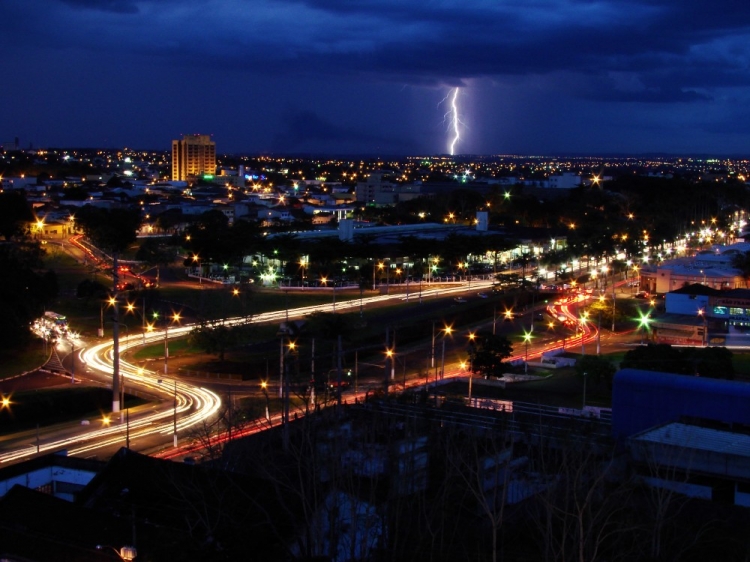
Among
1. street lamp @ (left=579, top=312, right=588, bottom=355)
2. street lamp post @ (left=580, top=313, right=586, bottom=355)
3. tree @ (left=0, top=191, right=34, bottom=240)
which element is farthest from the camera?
tree @ (left=0, top=191, right=34, bottom=240)

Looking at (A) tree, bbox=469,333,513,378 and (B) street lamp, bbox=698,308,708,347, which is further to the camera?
(B) street lamp, bbox=698,308,708,347

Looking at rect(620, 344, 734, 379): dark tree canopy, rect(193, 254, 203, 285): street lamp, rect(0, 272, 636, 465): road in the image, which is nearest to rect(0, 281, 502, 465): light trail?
rect(0, 272, 636, 465): road

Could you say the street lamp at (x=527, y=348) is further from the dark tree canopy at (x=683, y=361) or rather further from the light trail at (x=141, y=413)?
the light trail at (x=141, y=413)

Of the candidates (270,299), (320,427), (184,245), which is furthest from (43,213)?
(320,427)

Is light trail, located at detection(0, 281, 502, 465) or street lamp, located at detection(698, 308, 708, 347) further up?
street lamp, located at detection(698, 308, 708, 347)

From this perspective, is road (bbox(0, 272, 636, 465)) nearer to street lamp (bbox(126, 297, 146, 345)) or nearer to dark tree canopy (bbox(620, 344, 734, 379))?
street lamp (bbox(126, 297, 146, 345))

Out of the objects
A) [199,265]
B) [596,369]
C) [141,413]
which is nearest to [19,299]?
[141,413]

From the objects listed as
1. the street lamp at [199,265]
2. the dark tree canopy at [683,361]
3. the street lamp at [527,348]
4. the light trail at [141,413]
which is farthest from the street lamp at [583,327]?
the street lamp at [199,265]

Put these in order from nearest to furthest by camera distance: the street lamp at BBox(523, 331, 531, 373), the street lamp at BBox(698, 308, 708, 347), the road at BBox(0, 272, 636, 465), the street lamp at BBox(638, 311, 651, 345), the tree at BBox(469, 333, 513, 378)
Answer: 1. the road at BBox(0, 272, 636, 465)
2. the tree at BBox(469, 333, 513, 378)
3. the street lamp at BBox(523, 331, 531, 373)
4. the street lamp at BBox(698, 308, 708, 347)
5. the street lamp at BBox(638, 311, 651, 345)

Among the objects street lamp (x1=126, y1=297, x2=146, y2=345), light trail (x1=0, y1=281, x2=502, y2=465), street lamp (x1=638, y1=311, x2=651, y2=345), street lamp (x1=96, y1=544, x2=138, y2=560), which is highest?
street lamp (x1=96, y1=544, x2=138, y2=560)
